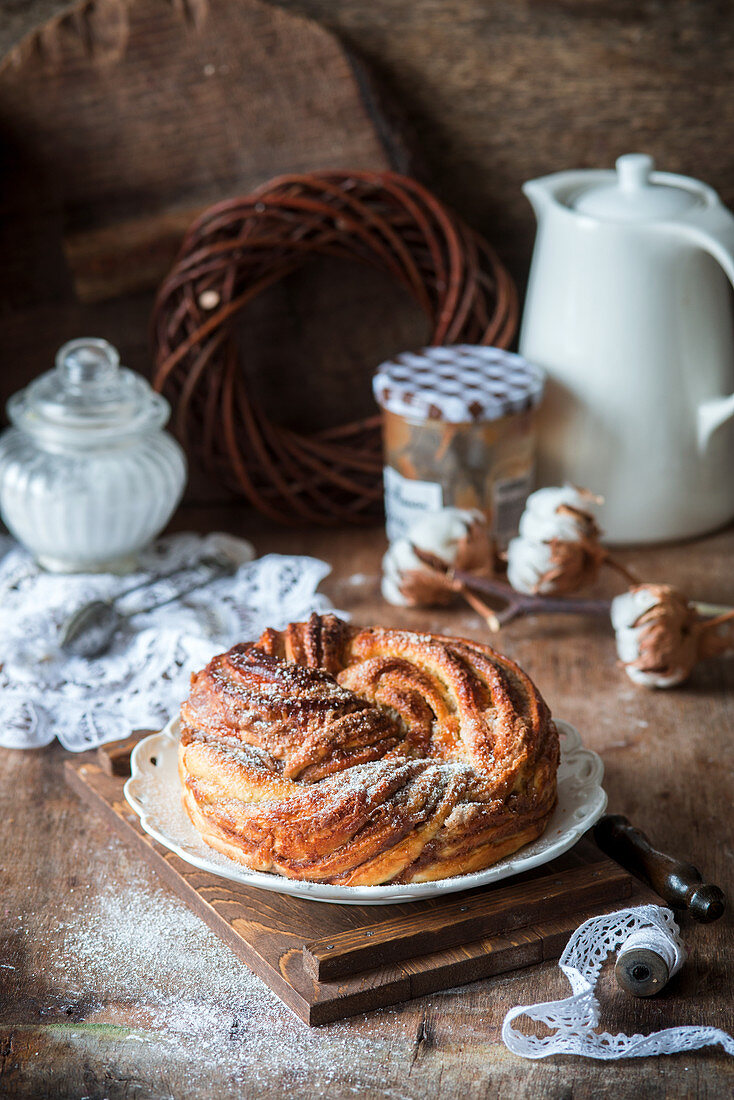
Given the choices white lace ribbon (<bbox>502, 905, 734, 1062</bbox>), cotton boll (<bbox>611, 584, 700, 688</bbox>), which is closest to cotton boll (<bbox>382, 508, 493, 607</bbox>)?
cotton boll (<bbox>611, 584, 700, 688</bbox>)

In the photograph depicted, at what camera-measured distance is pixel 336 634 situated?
85 cm

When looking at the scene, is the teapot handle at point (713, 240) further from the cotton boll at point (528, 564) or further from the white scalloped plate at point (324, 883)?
the white scalloped plate at point (324, 883)

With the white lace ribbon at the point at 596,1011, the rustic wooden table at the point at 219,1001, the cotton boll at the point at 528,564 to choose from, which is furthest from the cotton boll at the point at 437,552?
the white lace ribbon at the point at 596,1011

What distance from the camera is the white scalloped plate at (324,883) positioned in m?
0.69

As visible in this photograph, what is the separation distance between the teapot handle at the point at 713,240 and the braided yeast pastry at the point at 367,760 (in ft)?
1.76

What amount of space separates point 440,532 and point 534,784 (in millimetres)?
440

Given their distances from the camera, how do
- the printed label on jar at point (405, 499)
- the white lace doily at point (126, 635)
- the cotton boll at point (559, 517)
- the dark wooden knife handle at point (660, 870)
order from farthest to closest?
1. the printed label on jar at point (405, 499)
2. the cotton boll at point (559, 517)
3. the white lace doily at point (126, 635)
4. the dark wooden knife handle at point (660, 870)

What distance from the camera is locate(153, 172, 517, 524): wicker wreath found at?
1.27 meters

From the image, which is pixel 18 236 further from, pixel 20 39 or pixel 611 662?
pixel 611 662

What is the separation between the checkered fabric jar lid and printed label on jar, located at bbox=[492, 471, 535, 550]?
8 cm

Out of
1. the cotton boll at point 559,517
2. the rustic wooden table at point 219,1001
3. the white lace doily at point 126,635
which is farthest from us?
the cotton boll at point 559,517

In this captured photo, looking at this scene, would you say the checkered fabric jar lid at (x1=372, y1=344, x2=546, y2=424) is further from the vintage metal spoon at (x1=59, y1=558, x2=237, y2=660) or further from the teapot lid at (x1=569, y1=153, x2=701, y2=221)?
the vintage metal spoon at (x1=59, y1=558, x2=237, y2=660)

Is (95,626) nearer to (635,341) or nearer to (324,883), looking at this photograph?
(324,883)

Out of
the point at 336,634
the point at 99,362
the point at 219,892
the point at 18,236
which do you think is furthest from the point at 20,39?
the point at 219,892
